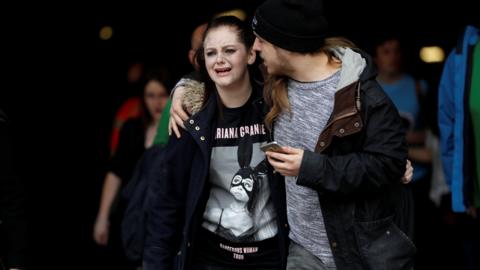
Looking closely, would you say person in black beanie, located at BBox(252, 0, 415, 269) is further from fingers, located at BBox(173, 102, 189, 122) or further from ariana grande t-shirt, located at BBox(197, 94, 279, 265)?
fingers, located at BBox(173, 102, 189, 122)

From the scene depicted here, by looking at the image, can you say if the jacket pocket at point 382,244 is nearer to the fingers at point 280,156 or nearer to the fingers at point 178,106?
the fingers at point 280,156

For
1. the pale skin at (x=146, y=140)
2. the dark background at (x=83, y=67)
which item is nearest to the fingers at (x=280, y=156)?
the pale skin at (x=146, y=140)

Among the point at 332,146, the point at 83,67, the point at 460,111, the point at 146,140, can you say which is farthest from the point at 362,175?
the point at 83,67

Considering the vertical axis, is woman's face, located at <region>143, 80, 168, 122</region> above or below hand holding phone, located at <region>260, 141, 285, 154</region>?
above

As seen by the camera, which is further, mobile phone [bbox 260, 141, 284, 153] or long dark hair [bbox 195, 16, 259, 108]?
long dark hair [bbox 195, 16, 259, 108]

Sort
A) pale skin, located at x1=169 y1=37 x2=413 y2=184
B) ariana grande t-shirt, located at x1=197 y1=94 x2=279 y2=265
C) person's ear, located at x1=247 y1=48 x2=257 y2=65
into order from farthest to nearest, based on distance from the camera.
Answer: person's ear, located at x1=247 y1=48 x2=257 y2=65, ariana grande t-shirt, located at x1=197 y1=94 x2=279 y2=265, pale skin, located at x1=169 y1=37 x2=413 y2=184

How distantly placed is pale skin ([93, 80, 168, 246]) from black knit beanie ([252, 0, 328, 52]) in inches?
80.3

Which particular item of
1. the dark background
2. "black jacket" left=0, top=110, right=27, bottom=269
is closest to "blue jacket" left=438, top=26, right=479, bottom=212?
"black jacket" left=0, top=110, right=27, bottom=269

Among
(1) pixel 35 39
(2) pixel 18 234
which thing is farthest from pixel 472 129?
(1) pixel 35 39

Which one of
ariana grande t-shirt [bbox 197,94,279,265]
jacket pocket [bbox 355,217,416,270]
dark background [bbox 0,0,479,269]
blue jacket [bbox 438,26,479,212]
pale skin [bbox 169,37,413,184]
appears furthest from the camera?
dark background [bbox 0,0,479,269]

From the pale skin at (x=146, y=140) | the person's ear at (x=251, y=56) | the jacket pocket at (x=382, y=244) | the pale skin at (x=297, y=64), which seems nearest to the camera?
the jacket pocket at (x=382, y=244)

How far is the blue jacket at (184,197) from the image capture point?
3377 mm

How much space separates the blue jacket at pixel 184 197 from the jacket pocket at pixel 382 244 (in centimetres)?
43

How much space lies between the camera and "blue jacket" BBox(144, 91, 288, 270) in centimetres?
338
